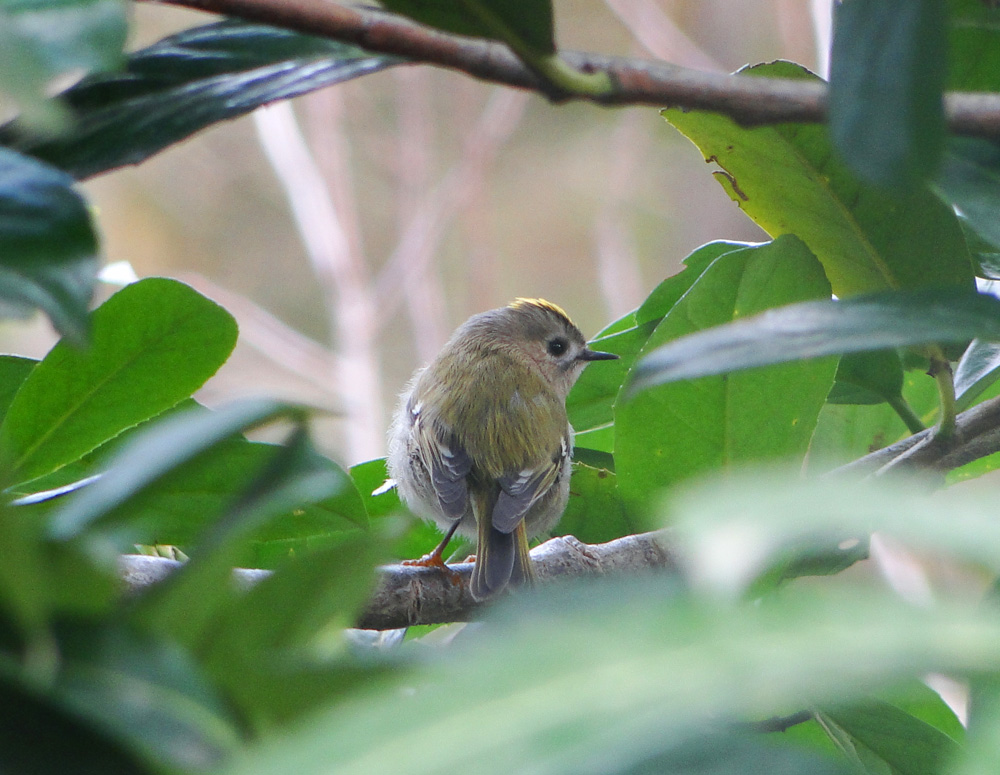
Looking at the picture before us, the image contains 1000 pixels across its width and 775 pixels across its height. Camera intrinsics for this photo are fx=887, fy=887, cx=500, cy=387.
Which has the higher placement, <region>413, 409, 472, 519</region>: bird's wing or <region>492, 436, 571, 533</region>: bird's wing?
<region>413, 409, 472, 519</region>: bird's wing

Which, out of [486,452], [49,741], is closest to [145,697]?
[49,741]

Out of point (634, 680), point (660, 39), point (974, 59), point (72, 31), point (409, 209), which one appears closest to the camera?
point (634, 680)

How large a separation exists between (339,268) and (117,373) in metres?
7.60

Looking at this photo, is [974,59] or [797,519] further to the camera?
[974,59]

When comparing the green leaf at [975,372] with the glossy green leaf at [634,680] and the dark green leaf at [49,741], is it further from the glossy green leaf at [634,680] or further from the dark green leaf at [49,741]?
the dark green leaf at [49,741]

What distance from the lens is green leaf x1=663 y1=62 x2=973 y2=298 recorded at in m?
0.86

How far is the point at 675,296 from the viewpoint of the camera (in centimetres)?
118

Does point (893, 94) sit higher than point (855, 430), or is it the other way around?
point (893, 94)

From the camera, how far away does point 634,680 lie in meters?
0.24

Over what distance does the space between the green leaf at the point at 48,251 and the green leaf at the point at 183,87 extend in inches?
6.5

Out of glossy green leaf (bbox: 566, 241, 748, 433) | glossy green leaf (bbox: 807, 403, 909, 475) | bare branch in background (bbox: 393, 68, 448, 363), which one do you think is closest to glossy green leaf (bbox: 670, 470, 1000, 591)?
glossy green leaf (bbox: 566, 241, 748, 433)

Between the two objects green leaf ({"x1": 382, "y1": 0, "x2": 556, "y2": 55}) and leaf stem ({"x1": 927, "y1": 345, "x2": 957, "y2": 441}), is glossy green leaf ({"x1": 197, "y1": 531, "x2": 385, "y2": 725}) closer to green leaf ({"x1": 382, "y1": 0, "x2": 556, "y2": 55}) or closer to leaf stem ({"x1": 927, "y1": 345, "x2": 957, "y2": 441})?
green leaf ({"x1": 382, "y1": 0, "x2": 556, "y2": 55})

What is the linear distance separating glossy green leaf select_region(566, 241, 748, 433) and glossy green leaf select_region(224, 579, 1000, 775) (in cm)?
80

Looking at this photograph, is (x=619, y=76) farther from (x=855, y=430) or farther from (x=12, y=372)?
(x=855, y=430)
